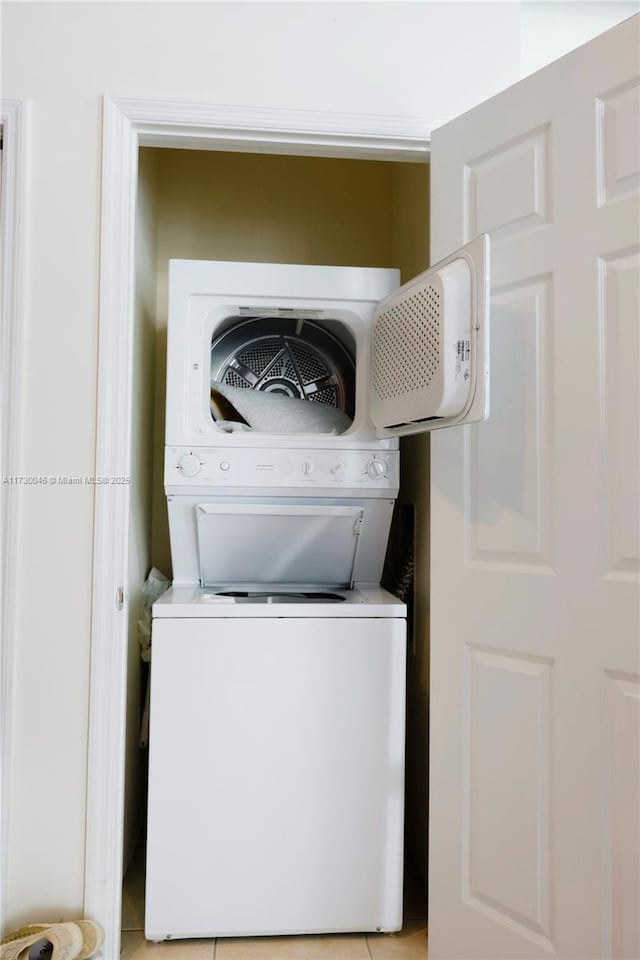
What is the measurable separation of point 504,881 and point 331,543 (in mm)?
1054

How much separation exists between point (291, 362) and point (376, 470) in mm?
534

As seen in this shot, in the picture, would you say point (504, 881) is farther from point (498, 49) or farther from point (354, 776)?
point (498, 49)

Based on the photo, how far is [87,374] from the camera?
176 cm

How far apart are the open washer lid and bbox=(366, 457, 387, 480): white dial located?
12cm

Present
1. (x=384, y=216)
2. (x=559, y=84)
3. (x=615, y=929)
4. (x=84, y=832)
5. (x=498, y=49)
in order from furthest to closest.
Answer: (x=384, y=216), (x=498, y=49), (x=84, y=832), (x=559, y=84), (x=615, y=929)

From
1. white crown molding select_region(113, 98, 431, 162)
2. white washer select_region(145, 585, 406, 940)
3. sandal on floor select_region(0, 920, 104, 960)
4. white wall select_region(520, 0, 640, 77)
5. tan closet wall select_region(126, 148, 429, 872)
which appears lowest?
sandal on floor select_region(0, 920, 104, 960)

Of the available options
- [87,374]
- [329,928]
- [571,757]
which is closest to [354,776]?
[329,928]

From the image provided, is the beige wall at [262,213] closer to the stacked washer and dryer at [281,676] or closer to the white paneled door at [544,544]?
the stacked washer and dryer at [281,676]

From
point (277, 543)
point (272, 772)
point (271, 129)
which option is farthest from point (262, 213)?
point (272, 772)

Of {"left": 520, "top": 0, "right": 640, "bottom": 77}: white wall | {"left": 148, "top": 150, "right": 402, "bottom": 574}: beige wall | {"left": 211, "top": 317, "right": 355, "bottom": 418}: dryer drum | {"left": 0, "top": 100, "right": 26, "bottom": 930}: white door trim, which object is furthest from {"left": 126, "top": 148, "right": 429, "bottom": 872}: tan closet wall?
{"left": 0, "top": 100, "right": 26, "bottom": 930}: white door trim

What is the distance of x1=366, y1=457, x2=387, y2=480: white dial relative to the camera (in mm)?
2080

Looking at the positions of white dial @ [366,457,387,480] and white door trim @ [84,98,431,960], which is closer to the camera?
white door trim @ [84,98,431,960]

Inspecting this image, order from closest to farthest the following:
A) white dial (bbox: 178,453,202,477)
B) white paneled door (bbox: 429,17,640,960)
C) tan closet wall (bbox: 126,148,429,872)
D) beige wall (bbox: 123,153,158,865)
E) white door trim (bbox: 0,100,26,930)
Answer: white paneled door (bbox: 429,17,640,960) → white door trim (bbox: 0,100,26,930) → white dial (bbox: 178,453,202,477) → beige wall (bbox: 123,153,158,865) → tan closet wall (bbox: 126,148,429,872)

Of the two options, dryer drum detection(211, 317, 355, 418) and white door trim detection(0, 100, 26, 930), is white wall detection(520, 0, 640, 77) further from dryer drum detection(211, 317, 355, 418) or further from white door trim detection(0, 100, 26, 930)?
white door trim detection(0, 100, 26, 930)
